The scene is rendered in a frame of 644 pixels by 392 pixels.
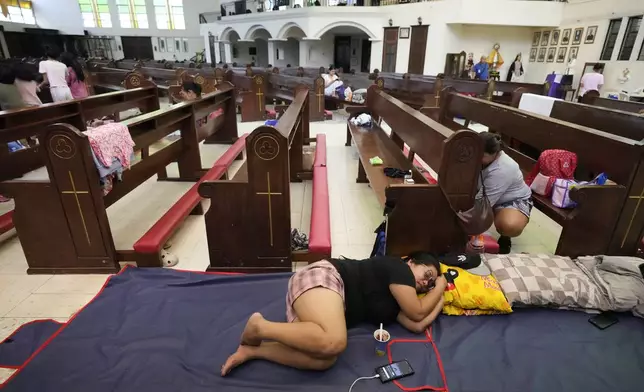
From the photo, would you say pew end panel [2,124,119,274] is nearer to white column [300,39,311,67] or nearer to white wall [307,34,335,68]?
white column [300,39,311,67]

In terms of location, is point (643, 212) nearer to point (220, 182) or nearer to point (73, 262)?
point (220, 182)

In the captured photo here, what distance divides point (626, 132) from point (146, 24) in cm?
2762

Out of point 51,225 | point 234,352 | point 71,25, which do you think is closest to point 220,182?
point 234,352

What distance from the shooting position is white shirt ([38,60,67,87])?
5.97 metres

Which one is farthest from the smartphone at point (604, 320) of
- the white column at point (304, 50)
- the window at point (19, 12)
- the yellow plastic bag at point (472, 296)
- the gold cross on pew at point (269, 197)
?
the window at point (19, 12)

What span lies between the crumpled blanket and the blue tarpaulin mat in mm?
106

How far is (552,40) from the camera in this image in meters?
12.4

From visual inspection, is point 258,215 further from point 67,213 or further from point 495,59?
point 495,59

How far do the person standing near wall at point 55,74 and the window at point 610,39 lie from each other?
1317 cm

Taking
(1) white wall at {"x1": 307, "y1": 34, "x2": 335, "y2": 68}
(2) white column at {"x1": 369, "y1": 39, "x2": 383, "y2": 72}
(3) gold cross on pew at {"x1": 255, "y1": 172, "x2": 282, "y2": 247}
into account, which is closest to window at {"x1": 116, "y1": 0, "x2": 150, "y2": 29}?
(1) white wall at {"x1": 307, "y1": 34, "x2": 335, "y2": 68}

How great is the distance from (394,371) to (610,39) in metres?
12.4

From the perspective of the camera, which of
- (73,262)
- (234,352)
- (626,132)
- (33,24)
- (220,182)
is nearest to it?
(234,352)

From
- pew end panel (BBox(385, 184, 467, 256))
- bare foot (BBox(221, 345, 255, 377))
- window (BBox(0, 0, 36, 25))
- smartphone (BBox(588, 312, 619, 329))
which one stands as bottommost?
smartphone (BBox(588, 312, 619, 329))

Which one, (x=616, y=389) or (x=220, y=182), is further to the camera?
(x=220, y=182)
